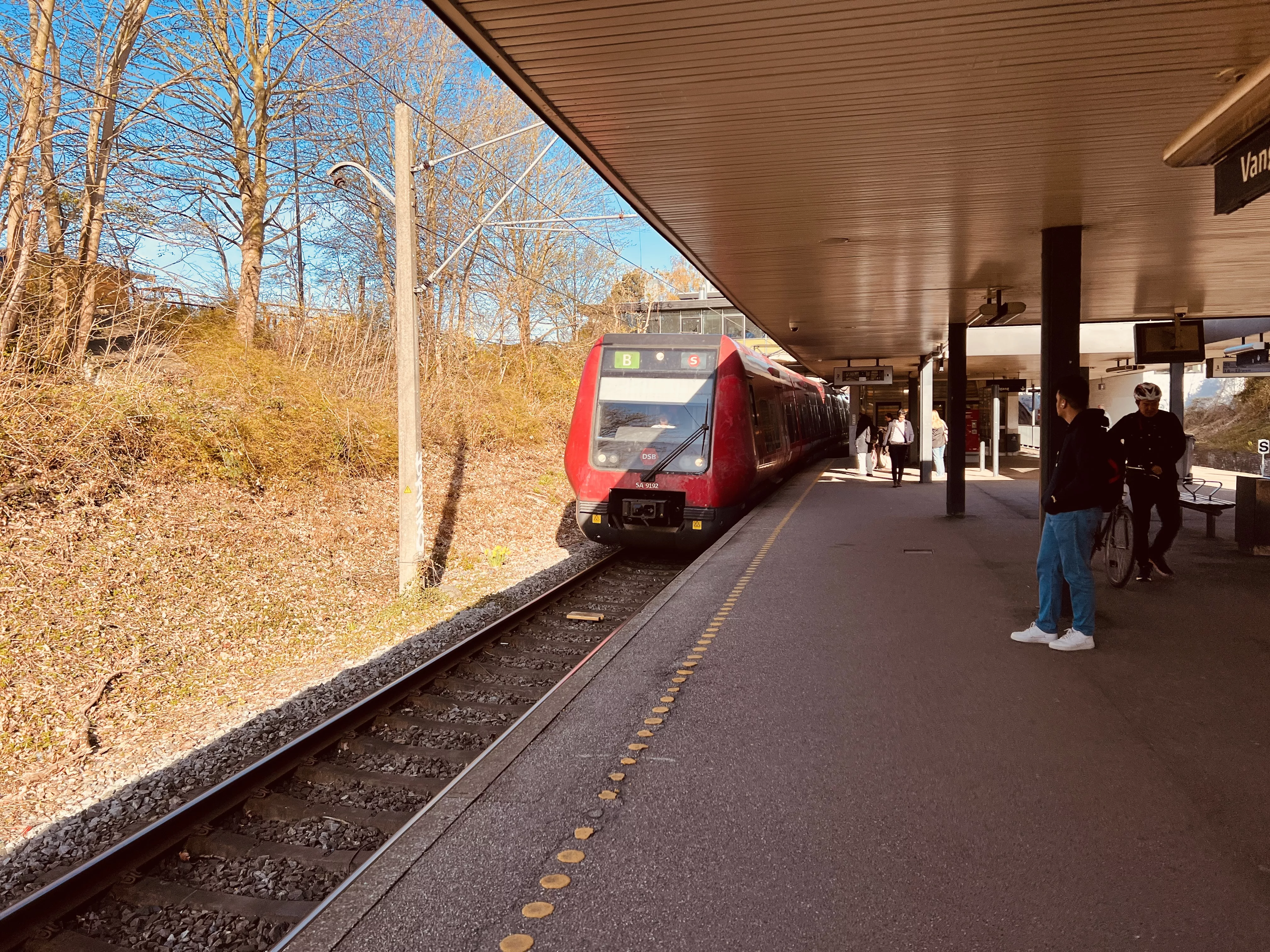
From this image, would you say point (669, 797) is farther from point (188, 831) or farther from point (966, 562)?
point (966, 562)

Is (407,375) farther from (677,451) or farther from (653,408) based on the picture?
(677,451)

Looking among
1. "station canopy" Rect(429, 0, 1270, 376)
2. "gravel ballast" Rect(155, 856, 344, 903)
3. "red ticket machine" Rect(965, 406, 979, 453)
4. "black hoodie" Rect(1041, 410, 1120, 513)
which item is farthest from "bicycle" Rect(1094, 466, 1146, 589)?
"red ticket machine" Rect(965, 406, 979, 453)

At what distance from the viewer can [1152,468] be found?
7996 millimetres

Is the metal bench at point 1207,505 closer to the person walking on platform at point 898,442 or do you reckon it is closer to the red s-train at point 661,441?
the red s-train at point 661,441

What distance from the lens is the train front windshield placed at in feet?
36.9

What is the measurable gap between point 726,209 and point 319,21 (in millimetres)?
11172

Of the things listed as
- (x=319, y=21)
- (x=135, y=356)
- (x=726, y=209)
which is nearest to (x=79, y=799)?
(x=726, y=209)

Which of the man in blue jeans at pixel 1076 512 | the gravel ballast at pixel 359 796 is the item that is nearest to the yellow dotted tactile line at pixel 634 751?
the gravel ballast at pixel 359 796

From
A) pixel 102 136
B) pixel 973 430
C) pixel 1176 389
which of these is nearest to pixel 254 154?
pixel 102 136

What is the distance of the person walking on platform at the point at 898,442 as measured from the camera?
62.2ft

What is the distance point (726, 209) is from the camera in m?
7.30

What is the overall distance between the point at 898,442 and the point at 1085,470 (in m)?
13.7

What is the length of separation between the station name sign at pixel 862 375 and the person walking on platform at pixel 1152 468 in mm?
12095

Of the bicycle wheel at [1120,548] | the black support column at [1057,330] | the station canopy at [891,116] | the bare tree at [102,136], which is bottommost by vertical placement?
the bicycle wheel at [1120,548]
